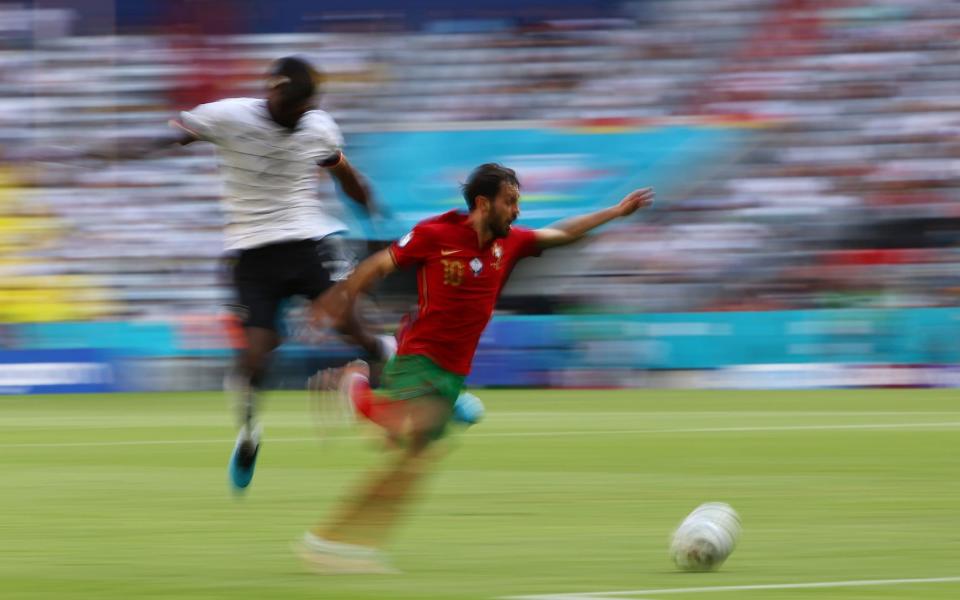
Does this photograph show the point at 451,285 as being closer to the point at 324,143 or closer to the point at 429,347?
the point at 429,347

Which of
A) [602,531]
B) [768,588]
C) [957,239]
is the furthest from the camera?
[957,239]

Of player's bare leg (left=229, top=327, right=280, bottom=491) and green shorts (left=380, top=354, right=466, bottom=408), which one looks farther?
player's bare leg (left=229, top=327, right=280, bottom=491)

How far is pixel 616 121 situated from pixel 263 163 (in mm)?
14900

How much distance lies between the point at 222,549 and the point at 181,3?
19764 mm

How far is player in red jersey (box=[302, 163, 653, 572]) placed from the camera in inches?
243

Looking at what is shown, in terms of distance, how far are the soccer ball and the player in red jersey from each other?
908 mm

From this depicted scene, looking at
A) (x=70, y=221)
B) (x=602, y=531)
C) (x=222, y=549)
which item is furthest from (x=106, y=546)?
(x=70, y=221)

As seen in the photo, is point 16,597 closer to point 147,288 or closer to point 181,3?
point 147,288

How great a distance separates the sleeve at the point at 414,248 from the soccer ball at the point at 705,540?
1.30 metres

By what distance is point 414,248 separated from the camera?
6215 mm

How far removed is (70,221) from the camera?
81.1ft

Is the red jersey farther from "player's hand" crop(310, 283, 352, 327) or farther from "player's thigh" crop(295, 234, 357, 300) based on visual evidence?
"player's thigh" crop(295, 234, 357, 300)

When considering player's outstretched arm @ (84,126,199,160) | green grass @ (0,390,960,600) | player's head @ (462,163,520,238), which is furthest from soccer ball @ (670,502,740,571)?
player's outstretched arm @ (84,126,199,160)

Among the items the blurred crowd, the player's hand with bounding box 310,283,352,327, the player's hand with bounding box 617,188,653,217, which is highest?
→ the player's hand with bounding box 617,188,653,217
